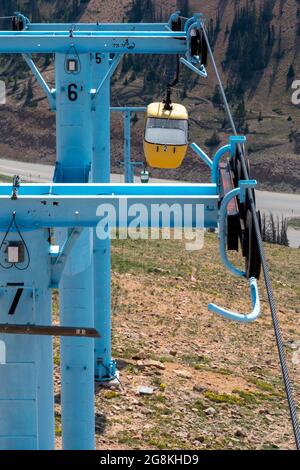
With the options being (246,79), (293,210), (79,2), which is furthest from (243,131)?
(79,2)

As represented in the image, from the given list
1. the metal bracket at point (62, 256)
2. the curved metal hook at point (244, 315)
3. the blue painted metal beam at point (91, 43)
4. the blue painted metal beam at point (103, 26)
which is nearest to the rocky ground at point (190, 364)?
the metal bracket at point (62, 256)

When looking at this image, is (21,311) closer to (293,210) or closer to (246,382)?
(246,382)

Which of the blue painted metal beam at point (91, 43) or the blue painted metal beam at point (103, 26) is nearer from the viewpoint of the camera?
the blue painted metal beam at point (91, 43)

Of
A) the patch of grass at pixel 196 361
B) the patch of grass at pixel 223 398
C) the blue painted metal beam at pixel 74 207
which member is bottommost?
the patch of grass at pixel 223 398

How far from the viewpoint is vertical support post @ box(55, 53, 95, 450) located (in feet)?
22.7

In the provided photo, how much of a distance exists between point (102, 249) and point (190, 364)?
2.68m

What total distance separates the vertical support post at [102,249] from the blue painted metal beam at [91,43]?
1.84 m

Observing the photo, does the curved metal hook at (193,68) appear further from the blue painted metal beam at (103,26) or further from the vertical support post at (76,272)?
the blue painted metal beam at (103,26)

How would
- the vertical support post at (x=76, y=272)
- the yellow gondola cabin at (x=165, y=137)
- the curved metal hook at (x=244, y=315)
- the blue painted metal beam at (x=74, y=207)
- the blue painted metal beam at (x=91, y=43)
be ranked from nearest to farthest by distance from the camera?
the curved metal hook at (x=244, y=315) < the blue painted metal beam at (x=74, y=207) < the vertical support post at (x=76, y=272) < the blue painted metal beam at (x=91, y=43) < the yellow gondola cabin at (x=165, y=137)

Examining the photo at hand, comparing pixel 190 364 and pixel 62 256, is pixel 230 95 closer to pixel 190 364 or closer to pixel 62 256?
pixel 190 364

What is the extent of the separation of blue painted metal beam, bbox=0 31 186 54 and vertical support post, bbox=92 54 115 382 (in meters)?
1.84

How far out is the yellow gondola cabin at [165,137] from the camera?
8.14m

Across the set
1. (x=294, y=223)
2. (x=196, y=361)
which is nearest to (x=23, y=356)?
(x=196, y=361)

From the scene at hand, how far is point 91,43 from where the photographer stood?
7168 millimetres
